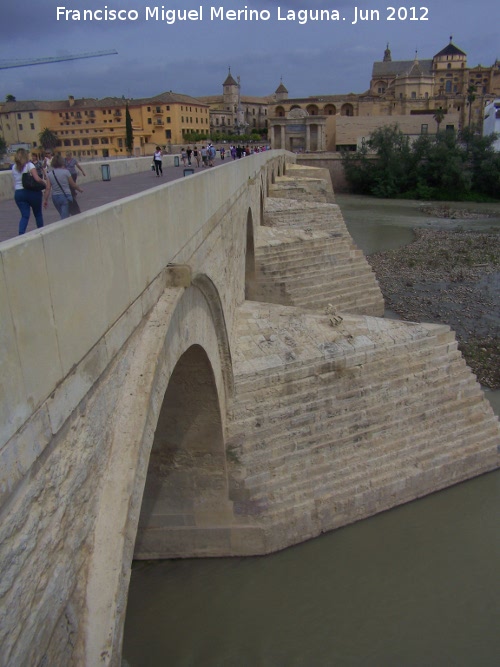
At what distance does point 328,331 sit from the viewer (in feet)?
28.5

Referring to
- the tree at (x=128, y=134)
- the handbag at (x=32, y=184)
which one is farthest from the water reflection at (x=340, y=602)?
the tree at (x=128, y=134)

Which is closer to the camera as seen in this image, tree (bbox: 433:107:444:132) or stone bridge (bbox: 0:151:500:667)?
stone bridge (bbox: 0:151:500:667)

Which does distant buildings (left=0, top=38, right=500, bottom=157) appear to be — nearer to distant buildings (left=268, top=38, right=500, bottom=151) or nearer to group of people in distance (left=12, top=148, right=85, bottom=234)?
distant buildings (left=268, top=38, right=500, bottom=151)

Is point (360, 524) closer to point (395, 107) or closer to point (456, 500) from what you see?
point (456, 500)

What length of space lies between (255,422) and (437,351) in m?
3.19

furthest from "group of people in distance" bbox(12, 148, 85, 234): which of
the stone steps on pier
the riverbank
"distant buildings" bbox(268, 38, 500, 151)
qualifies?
"distant buildings" bbox(268, 38, 500, 151)

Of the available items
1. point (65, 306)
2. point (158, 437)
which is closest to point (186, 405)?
point (158, 437)

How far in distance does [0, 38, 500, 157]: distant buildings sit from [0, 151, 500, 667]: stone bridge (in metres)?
33.0

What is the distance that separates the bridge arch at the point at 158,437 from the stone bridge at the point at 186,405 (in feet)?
0.04

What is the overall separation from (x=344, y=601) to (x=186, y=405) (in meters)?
2.79

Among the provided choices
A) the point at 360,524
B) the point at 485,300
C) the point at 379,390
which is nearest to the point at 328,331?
the point at 379,390

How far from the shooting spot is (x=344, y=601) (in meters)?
6.31

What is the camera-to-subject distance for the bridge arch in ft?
7.59

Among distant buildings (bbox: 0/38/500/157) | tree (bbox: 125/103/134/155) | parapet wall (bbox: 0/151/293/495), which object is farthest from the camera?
distant buildings (bbox: 0/38/500/157)
